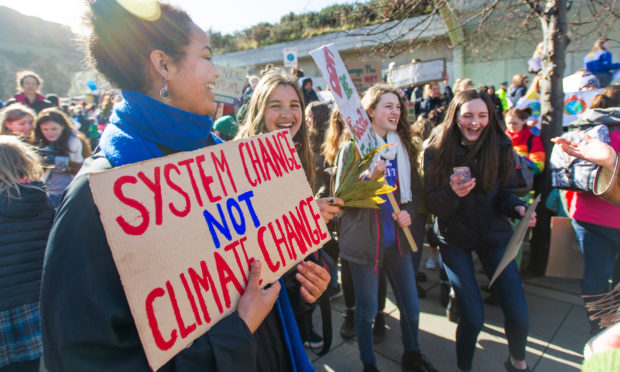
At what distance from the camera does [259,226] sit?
1163mm

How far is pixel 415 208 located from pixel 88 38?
8.17 feet

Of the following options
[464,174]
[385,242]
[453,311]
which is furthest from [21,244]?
[453,311]

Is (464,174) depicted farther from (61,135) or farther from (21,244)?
(61,135)

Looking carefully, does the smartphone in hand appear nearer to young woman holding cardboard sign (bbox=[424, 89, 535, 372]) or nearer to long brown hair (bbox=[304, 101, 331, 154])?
young woman holding cardboard sign (bbox=[424, 89, 535, 372])

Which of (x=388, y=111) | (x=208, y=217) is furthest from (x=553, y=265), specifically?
(x=208, y=217)

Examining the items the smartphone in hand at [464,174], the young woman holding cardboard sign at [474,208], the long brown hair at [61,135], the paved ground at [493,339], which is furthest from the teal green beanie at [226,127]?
the smartphone in hand at [464,174]

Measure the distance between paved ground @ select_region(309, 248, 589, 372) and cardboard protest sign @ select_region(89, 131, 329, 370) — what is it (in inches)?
82.1

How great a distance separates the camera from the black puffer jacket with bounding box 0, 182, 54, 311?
2.07 metres

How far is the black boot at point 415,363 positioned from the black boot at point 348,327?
62 centimetres

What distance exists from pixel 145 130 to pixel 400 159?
211 centimetres

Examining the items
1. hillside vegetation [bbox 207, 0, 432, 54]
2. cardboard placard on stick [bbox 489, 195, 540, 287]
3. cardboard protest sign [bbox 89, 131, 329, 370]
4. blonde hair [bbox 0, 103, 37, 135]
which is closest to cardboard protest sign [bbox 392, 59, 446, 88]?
cardboard placard on stick [bbox 489, 195, 540, 287]

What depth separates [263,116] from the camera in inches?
90.1

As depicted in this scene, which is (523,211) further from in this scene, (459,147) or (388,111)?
(388,111)

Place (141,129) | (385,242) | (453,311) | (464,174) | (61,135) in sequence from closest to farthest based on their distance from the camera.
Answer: (141,129) → (464,174) → (385,242) → (453,311) → (61,135)
